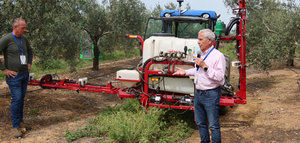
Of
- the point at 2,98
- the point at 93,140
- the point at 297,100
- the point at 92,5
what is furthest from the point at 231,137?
the point at 92,5

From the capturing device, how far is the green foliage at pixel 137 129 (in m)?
4.55

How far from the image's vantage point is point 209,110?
3744 mm

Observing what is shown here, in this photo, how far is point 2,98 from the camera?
7.57m

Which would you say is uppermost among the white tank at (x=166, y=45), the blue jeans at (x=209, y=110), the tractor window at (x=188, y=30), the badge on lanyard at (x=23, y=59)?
the tractor window at (x=188, y=30)

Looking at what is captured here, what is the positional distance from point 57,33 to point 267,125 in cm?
646

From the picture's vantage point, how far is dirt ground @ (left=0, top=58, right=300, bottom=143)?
17.4 feet

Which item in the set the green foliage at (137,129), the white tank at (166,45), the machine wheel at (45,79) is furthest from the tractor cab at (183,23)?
the machine wheel at (45,79)

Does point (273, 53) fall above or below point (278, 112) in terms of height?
above

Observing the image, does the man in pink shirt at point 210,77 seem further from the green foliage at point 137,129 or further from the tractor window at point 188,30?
the tractor window at point 188,30

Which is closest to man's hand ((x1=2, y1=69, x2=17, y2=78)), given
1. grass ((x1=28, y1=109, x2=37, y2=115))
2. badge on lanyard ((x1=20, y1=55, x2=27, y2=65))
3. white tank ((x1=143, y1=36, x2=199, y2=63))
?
badge on lanyard ((x1=20, y1=55, x2=27, y2=65))

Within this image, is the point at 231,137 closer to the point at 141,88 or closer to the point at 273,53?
the point at 141,88

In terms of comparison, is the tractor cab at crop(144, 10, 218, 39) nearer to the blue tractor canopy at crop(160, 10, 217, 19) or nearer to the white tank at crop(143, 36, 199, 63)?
the blue tractor canopy at crop(160, 10, 217, 19)

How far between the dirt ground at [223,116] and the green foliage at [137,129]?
0.75ft

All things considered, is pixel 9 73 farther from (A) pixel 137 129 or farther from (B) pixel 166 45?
(B) pixel 166 45
